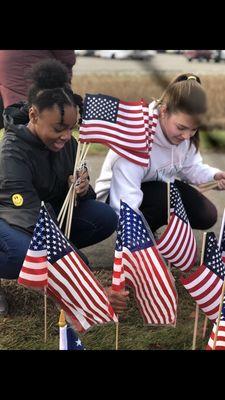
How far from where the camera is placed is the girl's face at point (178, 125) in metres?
3.16

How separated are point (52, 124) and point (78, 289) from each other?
0.83 m

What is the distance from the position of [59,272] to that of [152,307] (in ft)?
1.62

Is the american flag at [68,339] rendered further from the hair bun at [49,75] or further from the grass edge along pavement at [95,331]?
the hair bun at [49,75]

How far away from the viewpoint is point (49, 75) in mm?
2844

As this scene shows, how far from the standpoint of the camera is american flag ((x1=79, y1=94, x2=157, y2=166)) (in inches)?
120

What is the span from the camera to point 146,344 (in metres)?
2.91

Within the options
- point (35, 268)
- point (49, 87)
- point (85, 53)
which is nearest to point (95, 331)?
point (35, 268)

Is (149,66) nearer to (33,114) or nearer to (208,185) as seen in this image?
(208,185)

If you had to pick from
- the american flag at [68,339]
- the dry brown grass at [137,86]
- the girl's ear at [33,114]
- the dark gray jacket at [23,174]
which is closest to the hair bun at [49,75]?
the girl's ear at [33,114]

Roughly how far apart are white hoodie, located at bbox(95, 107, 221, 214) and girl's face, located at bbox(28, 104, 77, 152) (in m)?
0.49

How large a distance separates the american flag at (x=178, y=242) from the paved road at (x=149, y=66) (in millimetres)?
1520

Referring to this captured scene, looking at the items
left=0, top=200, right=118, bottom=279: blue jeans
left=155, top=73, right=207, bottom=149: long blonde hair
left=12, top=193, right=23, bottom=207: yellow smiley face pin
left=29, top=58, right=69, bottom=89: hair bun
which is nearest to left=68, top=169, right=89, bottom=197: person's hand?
left=0, top=200, right=118, bottom=279: blue jeans

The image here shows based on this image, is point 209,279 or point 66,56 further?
point 66,56

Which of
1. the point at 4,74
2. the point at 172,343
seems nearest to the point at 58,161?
the point at 4,74
